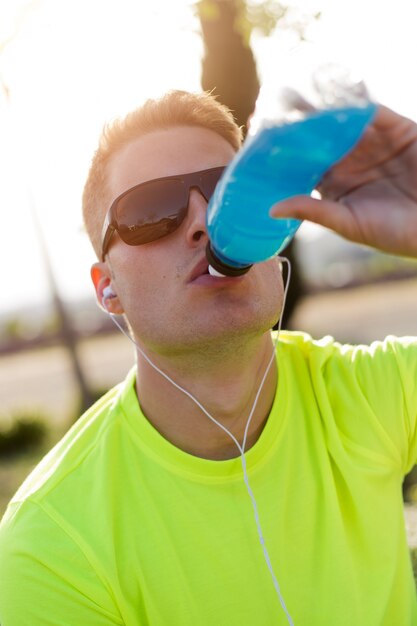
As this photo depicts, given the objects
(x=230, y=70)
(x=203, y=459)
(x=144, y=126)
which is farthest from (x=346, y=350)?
(x=230, y=70)

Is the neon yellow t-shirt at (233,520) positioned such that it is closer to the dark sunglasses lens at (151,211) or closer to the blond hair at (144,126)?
the dark sunglasses lens at (151,211)

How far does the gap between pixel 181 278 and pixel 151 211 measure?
0.88 ft

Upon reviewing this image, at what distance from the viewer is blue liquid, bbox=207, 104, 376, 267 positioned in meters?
1.57

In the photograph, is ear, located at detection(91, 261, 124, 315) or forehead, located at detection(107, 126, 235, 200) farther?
ear, located at detection(91, 261, 124, 315)

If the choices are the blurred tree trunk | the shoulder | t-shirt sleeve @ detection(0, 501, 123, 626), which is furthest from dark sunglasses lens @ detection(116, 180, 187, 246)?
the blurred tree trunk

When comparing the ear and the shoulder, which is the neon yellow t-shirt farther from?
the ear

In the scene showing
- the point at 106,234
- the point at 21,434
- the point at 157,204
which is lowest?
the point at 21,434

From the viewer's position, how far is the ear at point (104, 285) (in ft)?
9.53

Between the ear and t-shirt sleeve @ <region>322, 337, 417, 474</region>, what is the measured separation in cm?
92

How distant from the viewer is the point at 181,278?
245cm

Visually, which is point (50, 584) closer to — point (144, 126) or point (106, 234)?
point (106, 234)

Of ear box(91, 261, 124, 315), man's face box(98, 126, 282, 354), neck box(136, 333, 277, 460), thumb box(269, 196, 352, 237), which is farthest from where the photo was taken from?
ear box(91, 261, 124, 315)

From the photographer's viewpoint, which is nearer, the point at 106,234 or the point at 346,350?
the point at 106,234

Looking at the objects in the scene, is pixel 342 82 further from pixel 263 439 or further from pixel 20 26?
pixel 20 26
